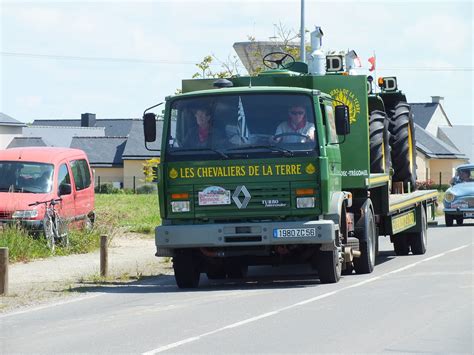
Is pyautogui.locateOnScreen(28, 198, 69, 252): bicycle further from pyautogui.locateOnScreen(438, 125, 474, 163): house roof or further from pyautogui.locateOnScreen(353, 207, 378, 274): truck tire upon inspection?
pyautogui.locateOnScreen(438, 125, 474, 163): house roof

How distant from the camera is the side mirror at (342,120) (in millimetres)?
17203

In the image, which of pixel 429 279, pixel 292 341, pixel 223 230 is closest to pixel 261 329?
pixel 292 341

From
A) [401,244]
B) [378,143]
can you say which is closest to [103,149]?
[401,244]

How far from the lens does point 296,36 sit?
47906 millimetres

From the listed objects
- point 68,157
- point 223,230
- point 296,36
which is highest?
point 296,36

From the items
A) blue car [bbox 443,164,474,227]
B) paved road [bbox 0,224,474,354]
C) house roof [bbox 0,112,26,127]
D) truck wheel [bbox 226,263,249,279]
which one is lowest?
paved road [bbox 0,224,474,354]

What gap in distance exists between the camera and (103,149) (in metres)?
109

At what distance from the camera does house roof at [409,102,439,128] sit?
358ft

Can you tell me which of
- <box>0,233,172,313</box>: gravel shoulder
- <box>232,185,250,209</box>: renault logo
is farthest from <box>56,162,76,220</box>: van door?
<box>232,185,250,209</box>: renault logo

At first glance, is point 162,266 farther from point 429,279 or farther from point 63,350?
point 63,350

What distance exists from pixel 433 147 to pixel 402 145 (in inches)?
3036

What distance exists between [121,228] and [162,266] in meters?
9.04

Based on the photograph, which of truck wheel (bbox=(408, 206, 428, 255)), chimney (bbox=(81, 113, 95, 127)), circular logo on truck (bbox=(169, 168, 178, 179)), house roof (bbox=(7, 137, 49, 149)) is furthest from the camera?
chimney (bbox=(81, 113, 95, 127))

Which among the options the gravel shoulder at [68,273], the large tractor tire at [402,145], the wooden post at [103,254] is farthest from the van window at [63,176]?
the large tractor tire at [402,145]
